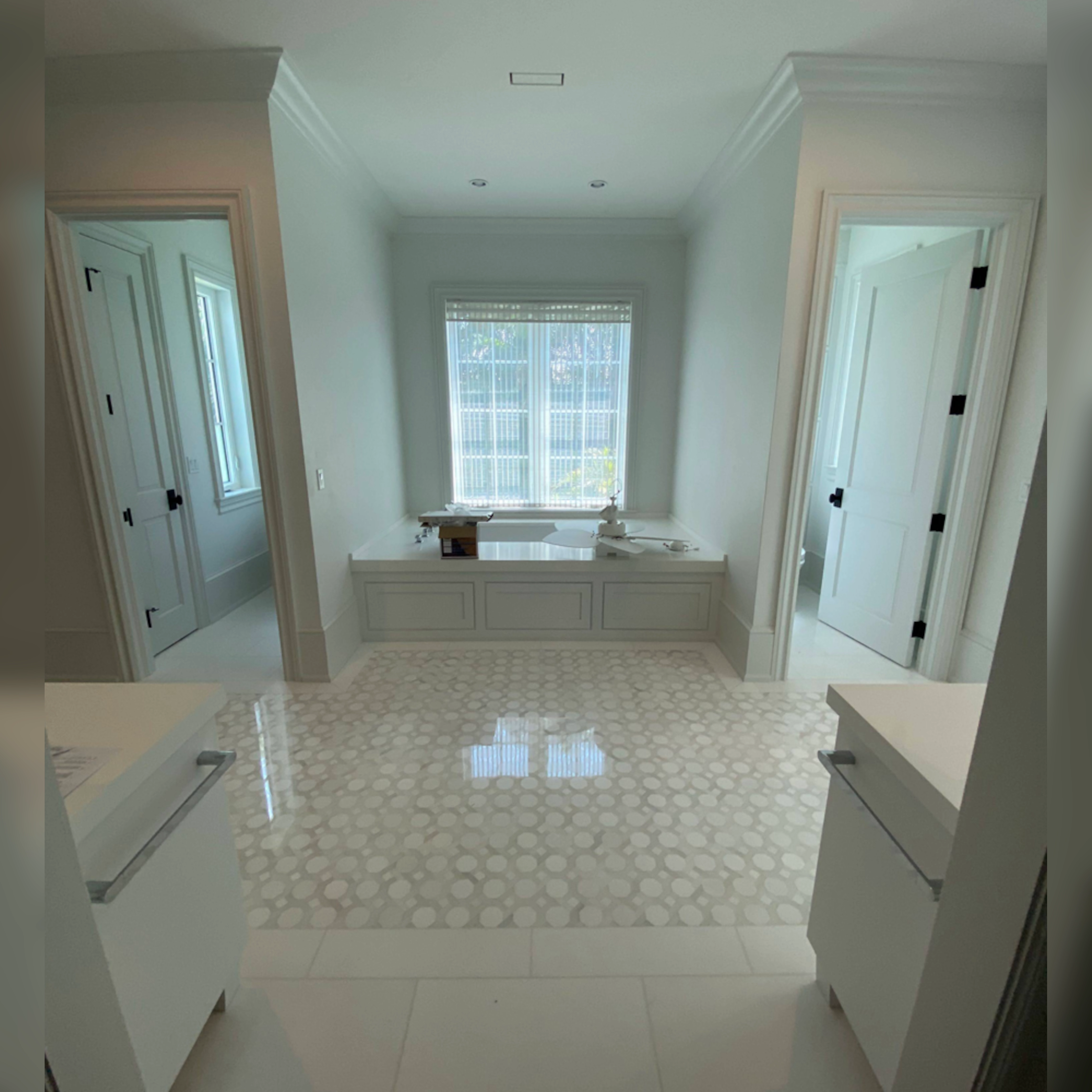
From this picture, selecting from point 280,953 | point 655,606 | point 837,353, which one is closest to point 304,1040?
point 280,953

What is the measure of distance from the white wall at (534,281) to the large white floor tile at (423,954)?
130 inches

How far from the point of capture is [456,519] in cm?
320

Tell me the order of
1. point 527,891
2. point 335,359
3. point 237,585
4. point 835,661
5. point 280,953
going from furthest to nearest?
point 237,585 < point 835,661 < point 335,359 < point 527,891 < point 280,953

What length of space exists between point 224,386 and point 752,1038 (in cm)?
449

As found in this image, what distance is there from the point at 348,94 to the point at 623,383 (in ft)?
7.85

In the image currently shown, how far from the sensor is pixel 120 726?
0.92m

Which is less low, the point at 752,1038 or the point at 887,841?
the point at 887,841

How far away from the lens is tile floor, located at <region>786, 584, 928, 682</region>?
2.78 m

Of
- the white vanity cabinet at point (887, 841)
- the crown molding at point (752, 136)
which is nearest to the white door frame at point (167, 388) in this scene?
the crown molding at point (752, 136)

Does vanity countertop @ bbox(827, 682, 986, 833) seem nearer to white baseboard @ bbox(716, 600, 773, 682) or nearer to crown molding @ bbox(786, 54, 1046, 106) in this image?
white baseboard @ bbox(716, 600, 773, 682)

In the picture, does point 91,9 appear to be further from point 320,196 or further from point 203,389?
point 203,389

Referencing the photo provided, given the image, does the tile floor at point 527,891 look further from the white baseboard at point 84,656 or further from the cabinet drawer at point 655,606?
the white baseboard at point 84,656

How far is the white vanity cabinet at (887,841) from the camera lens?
2.74ft

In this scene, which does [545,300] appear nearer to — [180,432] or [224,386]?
[224,386]
